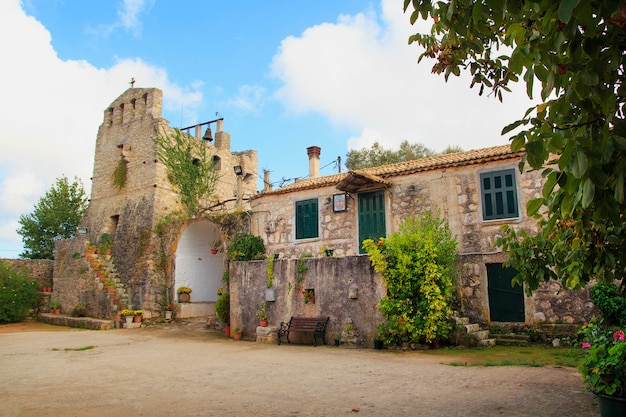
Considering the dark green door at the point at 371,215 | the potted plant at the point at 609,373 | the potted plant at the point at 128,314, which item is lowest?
the potted plant at the point at 128,314

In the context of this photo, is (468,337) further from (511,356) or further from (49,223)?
(49,223)

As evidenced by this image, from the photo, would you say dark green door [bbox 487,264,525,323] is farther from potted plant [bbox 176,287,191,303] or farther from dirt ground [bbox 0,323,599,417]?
potted plant [bbox 176,287,191,303]

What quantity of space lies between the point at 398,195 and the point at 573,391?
8045 millimetres

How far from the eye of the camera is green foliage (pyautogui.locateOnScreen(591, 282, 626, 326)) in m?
9.27

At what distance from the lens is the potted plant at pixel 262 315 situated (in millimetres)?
12688

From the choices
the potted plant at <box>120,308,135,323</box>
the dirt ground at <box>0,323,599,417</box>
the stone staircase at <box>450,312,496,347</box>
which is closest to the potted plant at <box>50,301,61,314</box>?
the potted plant at <box>120,308,135,323</box>

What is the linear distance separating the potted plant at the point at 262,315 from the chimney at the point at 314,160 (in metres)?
7.00

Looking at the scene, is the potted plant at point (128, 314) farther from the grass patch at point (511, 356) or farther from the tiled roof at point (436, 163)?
the grass patch at point (511, 356)

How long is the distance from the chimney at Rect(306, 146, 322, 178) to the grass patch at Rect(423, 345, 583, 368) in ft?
32.6

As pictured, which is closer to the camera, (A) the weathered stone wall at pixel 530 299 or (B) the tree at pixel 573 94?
(B) the tree at pixel 573 94

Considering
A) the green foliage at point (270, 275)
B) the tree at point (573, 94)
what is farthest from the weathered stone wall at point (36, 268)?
the tree at point (573, 94)

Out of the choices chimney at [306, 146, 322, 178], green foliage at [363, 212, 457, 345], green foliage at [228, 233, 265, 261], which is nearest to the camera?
green foliage at [363, 212, 457, 345]

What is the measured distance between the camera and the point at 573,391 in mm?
5859

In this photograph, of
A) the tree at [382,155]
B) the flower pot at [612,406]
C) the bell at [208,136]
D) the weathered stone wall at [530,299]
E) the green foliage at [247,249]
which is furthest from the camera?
the tree at [382,155]
